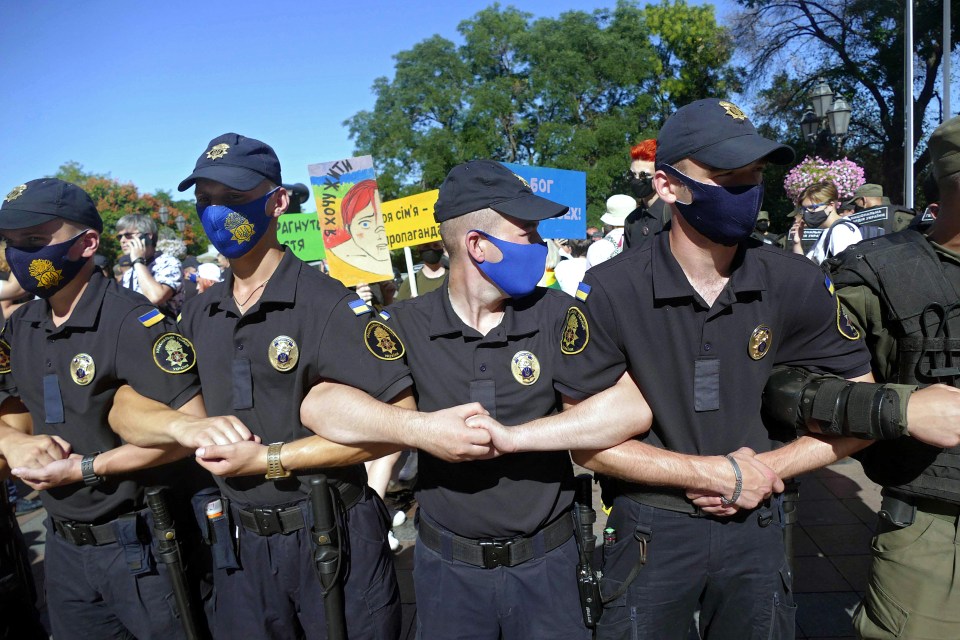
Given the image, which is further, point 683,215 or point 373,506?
point 373,506

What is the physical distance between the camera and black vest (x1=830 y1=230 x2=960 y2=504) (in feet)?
6.99

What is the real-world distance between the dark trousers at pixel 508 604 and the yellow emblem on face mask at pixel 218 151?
1.73 m

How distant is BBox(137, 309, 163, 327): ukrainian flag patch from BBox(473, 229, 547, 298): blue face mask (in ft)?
4.46

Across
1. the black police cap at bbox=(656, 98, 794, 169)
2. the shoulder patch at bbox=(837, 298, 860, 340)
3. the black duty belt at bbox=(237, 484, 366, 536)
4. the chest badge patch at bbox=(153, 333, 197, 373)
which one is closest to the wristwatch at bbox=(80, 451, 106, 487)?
the chest badge patch at bbox=(153, 333, 197, 373)

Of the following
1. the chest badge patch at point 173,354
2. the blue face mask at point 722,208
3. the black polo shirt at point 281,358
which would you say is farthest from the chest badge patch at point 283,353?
the blue face mask at point 722,208

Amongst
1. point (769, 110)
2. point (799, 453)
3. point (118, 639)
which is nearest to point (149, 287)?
point (118, 639)

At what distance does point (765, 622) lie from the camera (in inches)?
82.8

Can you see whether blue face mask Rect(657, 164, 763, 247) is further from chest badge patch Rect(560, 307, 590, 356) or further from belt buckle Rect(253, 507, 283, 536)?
belt buckle Rect(253, 507, 283, 536)

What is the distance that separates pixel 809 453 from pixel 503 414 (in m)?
1.01

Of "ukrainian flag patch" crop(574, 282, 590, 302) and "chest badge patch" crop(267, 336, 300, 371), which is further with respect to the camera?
"chest badge patch" crop(267, 336, 300, 371)

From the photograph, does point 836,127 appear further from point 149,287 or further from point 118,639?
point 118,639

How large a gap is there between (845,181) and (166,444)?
6.17 m

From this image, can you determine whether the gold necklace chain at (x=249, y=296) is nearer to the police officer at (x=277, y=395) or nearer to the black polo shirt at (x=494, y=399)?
the police officer at (x=277, y=395)

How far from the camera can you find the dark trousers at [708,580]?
2.10 metres
